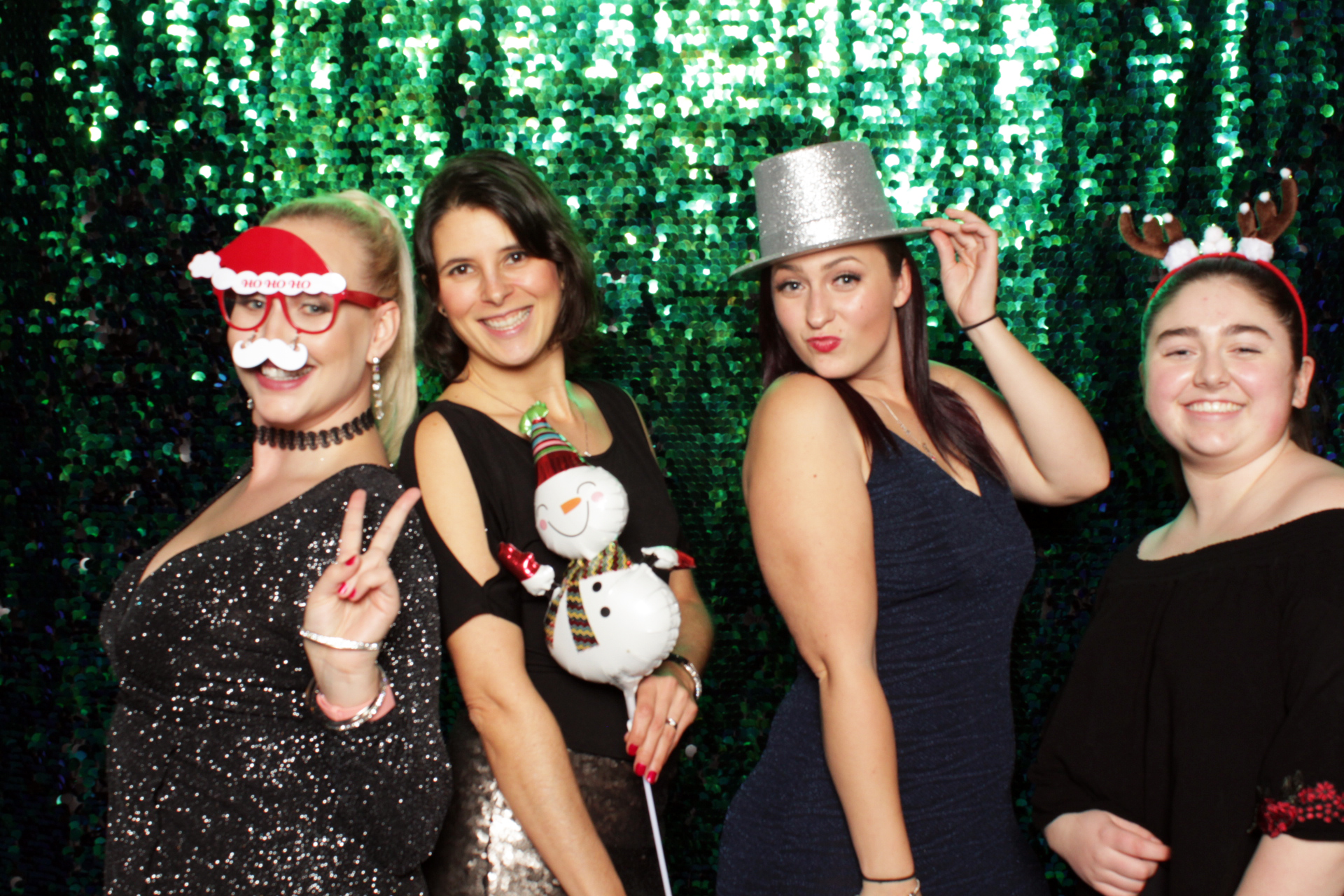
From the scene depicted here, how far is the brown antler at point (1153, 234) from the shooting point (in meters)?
1.59

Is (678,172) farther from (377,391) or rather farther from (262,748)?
(262,748)

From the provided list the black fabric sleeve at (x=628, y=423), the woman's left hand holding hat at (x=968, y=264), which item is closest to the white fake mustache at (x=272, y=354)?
the black fabric sleeve at (x=628, y=423)

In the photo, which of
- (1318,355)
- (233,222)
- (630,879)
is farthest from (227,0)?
(1318,355)

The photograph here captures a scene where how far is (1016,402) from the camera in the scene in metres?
1.70

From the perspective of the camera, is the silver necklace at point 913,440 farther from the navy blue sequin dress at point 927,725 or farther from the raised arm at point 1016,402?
the raised arm at point 1016,402

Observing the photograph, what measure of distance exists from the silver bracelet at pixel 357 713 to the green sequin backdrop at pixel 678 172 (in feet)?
3.06

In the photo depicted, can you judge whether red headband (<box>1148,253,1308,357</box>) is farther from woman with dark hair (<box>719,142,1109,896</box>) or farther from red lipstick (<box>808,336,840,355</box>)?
red lipstick (<box>808,336,840,355</box>)

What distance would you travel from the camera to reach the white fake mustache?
1.45m

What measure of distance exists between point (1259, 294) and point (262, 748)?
59.9 inches

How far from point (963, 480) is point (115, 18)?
1982 millimetres

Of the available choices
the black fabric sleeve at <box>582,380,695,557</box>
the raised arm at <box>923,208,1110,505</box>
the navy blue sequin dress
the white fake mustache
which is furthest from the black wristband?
the white fake mustache

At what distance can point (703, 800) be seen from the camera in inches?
86.4

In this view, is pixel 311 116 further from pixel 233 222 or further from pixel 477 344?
pixel 477 344

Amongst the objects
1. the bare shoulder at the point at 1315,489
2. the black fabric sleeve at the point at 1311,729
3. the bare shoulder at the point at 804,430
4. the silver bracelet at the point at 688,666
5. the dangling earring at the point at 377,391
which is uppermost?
the dangling earring at the point at 377,391
